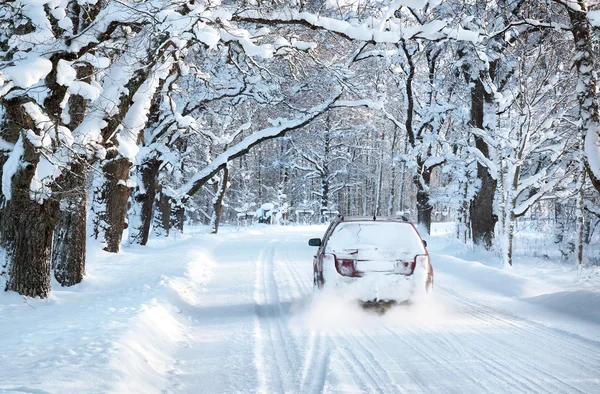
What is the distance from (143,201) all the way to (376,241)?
35.4 ft

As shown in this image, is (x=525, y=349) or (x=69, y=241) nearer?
(x=525, y=349)

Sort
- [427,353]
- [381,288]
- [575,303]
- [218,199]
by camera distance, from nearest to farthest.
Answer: [427,353], [381,288], [575,303], [218,199]

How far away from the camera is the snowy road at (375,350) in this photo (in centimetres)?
507

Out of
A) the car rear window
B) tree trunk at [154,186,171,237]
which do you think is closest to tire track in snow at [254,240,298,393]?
the car rear window

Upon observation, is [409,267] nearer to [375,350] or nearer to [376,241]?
[376,241]

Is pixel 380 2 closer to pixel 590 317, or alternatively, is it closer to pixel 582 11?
pixel 582 11

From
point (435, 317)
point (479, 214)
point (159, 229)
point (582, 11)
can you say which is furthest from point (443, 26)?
point (159, 229)

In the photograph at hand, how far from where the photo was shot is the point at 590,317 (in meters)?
8.13

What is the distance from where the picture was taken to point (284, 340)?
681 cm

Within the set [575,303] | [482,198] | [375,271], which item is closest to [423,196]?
[482,198]

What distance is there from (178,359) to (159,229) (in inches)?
735

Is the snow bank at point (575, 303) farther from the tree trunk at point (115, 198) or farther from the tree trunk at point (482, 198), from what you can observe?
the tree trunk at point (115, 198)

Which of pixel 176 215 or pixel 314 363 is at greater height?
pixel 176 215

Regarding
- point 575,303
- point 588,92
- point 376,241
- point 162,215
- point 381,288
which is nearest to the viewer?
point 381,288
